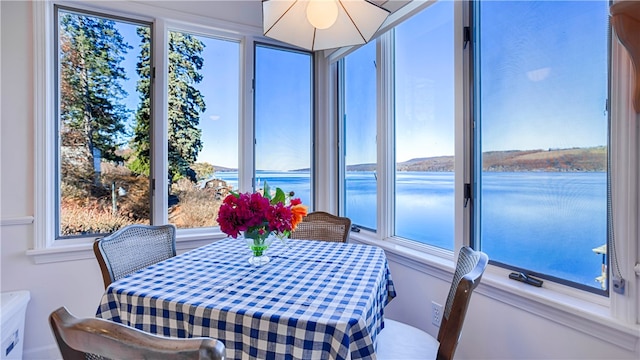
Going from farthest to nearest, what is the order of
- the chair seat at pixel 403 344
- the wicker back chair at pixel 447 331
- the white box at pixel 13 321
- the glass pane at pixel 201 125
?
the glass pane at pixel 201 125 < the white box at pixel 13 321 < the chair seat at pixel 403 344 < the wicker back chair at pixel 447 331

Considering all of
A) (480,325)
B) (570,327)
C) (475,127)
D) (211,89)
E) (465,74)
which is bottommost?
(480,325)

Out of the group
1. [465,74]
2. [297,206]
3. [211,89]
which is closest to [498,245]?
[465,74]

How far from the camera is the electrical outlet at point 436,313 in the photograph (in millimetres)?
1795

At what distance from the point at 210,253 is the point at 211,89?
1.62 meters

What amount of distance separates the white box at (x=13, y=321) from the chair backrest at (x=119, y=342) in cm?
165

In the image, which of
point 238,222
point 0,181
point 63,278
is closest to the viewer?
point 238,222

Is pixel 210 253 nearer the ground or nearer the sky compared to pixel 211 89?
nearer the ground

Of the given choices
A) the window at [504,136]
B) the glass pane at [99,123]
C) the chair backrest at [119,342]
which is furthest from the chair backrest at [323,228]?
the chair backrest at [119,342]

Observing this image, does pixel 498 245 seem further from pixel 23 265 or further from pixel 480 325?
pixel 23 265

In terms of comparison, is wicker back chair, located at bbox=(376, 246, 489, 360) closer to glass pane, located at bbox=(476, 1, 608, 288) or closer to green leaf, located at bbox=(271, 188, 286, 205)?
glass pane, located at bbox=(476, 1, 608, 288)

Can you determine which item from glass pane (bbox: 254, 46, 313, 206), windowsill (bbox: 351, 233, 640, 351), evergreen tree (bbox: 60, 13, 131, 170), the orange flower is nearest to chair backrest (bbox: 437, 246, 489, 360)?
windowsill (bbox: 351, 233, 640, 351)

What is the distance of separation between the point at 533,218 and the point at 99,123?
9.46ft

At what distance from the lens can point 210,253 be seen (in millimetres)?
1614

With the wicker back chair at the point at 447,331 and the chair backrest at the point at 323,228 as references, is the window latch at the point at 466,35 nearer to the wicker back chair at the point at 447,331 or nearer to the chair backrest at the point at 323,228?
the wicker back chair at the point at 447,331
